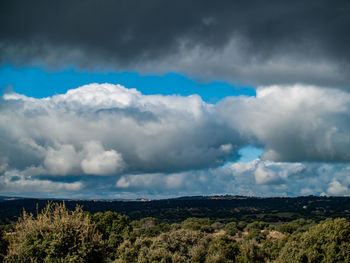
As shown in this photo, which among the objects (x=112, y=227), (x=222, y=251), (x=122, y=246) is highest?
(x=222, y=251)

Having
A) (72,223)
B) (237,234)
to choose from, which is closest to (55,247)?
(72,223)

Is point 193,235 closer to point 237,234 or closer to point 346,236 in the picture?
point 346,236

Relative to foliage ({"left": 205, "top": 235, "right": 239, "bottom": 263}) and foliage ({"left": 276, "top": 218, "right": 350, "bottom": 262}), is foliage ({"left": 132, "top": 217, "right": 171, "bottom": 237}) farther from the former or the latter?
foliage ({"left": 276, "top": 218, "right": 350, "bottom": 262})

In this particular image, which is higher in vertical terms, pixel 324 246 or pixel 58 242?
pixel 58 242

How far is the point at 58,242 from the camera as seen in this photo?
99.4 feet

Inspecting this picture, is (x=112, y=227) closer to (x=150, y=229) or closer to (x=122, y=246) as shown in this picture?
(x=122, y=246)

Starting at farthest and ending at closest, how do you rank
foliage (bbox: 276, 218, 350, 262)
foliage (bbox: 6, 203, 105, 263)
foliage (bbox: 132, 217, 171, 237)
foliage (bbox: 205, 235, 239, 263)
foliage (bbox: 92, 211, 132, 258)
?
foliage (bbox: 132, 217, 171, 237) → foliage (bbox: 92, 211, 132, 258) → foliage (bbox: 205, 235, 239, 263) → foliage (bbox: 276, 218, 350, 262) → foliage (bbox: 6, 203, 105, 263)

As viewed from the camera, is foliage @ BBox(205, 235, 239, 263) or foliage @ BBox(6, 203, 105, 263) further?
foliage @ BBox(205, 235, 239, 263)

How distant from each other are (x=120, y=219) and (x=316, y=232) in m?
56.3

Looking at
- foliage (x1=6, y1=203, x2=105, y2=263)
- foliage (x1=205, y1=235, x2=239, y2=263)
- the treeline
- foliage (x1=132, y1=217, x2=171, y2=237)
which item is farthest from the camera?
foliage (x1=132, y1=217, x2=171, y2=237)

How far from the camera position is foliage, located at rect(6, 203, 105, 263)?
3009cm

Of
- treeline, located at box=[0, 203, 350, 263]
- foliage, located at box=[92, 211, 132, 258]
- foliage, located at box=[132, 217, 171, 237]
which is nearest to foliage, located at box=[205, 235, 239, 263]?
treeline, located at box=[0, 203, 350, 263]

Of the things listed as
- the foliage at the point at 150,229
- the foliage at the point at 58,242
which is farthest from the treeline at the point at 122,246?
the foliage at the point at 150,229

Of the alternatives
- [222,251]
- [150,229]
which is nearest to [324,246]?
[222,251]
